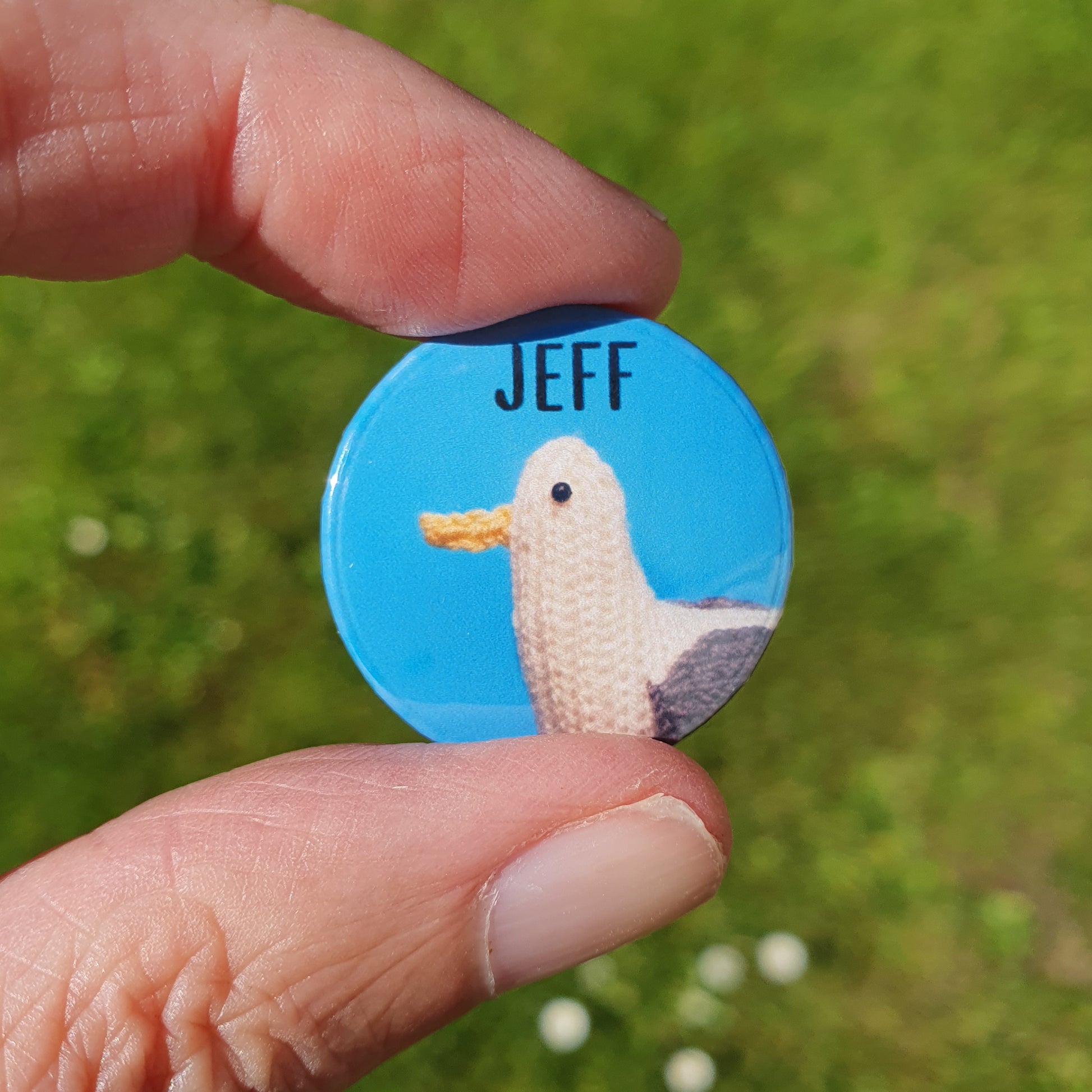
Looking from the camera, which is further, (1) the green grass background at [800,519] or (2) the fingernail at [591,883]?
(1) the green grass background at [800,519]

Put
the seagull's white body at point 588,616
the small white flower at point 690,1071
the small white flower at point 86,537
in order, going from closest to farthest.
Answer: the seagull's white body at point 588,616
the small white flower at point 690,1071
the small white flower at point 86,537

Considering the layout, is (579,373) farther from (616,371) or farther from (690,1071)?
(690,1071)

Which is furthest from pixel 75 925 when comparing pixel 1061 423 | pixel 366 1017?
pixel 1061 423

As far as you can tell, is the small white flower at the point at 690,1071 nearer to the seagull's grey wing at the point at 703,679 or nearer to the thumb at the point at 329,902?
the thumb at the point at 329,902

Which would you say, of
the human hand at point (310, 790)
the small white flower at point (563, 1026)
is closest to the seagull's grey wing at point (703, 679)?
the human hand at point (310, 790)

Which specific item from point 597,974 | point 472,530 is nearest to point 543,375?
point 472,530

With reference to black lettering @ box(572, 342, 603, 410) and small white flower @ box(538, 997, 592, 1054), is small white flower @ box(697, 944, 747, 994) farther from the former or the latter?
black lettering @ box(572, 342, 603, 410)

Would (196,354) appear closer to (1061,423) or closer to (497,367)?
(497,367)
